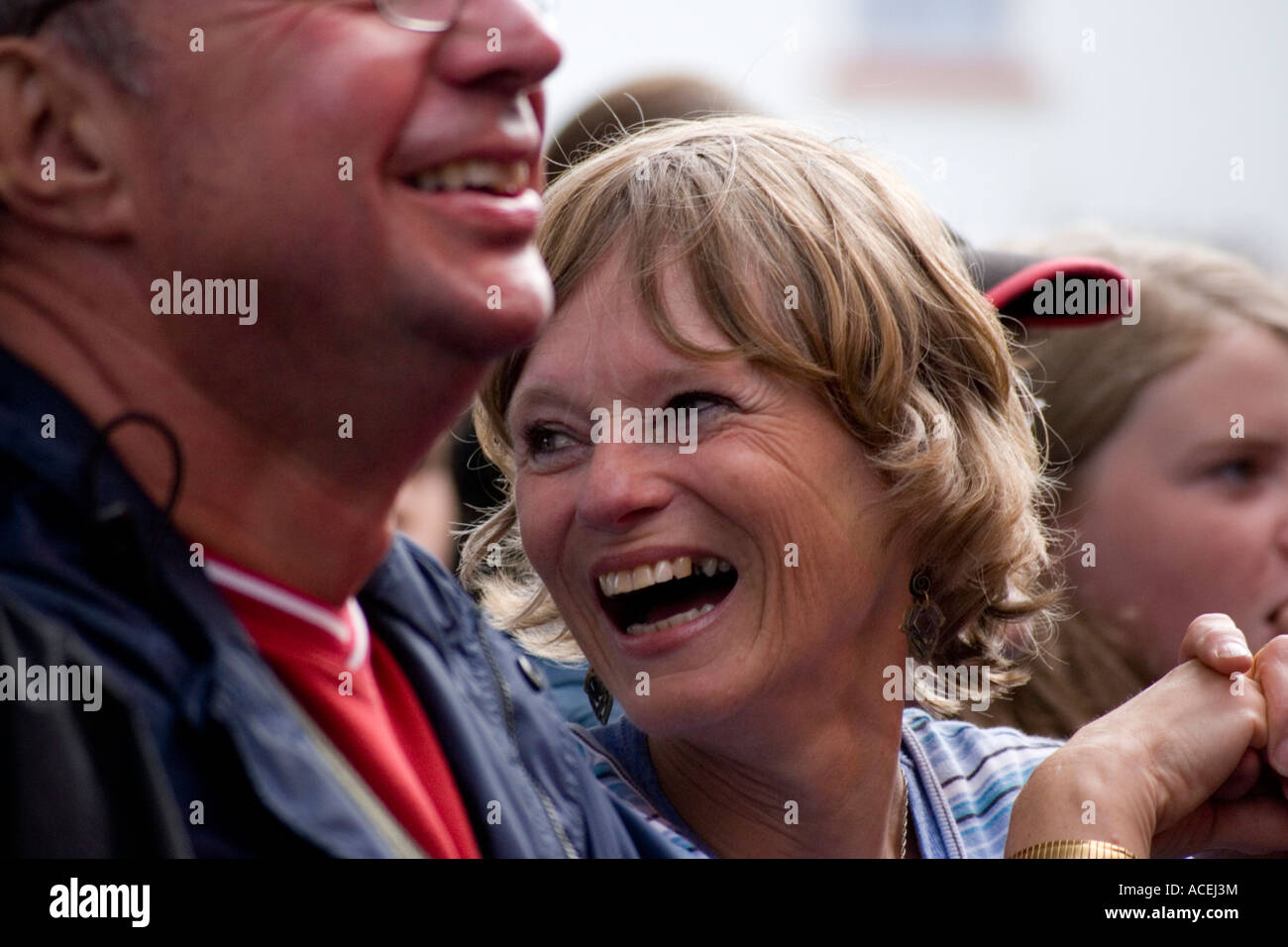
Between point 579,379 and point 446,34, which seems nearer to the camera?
point 446,34

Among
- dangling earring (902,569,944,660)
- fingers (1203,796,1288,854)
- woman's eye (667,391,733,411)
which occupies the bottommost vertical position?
fingers (1203,796,1288,854)

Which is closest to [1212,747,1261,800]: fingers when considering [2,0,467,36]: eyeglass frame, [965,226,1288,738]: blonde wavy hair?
[965,226,1288,738]: blonde wavy hair

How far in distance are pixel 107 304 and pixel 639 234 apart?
83 centimetres

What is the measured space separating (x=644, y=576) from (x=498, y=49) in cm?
76

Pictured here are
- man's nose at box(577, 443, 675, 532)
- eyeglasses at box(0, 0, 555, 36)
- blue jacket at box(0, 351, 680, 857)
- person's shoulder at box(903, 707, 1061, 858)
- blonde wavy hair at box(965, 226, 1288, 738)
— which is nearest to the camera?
blue jacket at box(0, 351, 680, 857)

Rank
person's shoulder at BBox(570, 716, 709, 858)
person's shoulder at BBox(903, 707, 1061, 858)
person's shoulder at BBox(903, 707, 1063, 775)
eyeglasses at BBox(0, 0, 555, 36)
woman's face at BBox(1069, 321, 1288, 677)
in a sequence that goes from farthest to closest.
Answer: woman's face at BBox(1069, 321, 1288, 677) < person's shoulder at BBox(903, 707, 1063, 775) < person's shoulder at BBox(903, 707, 1061, 858) < person's shoulder at BBox(570, 716, 709, 858) < eyeglasses at BBox(0, 0, 555, 36)

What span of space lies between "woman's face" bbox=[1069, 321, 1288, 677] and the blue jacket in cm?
165

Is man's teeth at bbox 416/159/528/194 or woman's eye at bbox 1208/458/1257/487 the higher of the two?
man's teeth at bbox 416/159/528/194

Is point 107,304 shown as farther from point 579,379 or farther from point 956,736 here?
point 956,736

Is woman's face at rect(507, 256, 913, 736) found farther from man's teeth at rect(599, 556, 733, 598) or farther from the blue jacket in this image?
the blue jacket

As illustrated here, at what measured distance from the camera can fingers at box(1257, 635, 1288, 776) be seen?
163 cm
